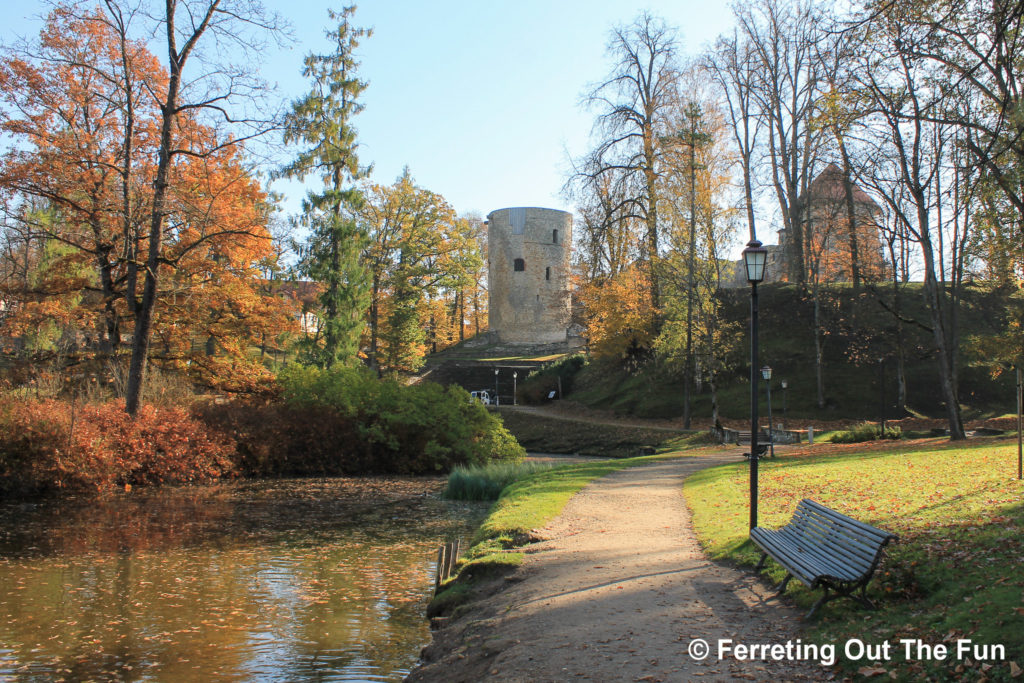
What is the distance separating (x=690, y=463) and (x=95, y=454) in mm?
13703

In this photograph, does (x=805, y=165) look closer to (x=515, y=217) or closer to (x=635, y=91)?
(x=635, y=91)

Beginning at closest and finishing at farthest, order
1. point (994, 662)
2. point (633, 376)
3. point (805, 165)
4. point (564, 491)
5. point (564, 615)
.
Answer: point (994, 662), point (564, 615), point (564, 491), point (805, 165), point (633, 376)

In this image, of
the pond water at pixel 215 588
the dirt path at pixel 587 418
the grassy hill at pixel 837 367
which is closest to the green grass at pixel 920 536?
the pond water at pixel 215 588

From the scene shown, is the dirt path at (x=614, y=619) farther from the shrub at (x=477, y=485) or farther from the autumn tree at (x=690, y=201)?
the autumn tree at (x=690, y=201)

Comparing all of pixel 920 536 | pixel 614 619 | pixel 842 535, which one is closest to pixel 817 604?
pixel 842 535

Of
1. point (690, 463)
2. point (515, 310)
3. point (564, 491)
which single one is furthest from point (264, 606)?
point (515, 310)

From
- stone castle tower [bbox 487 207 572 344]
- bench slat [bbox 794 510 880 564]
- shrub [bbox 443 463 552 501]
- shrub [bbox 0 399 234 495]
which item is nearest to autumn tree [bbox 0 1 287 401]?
shrub [bbox 0 399 234 495]

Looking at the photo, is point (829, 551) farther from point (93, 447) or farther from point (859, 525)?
point (93, 447)

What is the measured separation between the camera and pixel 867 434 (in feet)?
71.8

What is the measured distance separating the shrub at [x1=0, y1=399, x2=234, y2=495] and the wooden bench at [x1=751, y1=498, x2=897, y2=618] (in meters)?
13.7

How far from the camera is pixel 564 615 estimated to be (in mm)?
5789

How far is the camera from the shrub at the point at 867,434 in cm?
2155

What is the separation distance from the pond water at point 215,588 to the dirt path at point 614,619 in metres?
0.93

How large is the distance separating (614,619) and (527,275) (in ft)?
172
